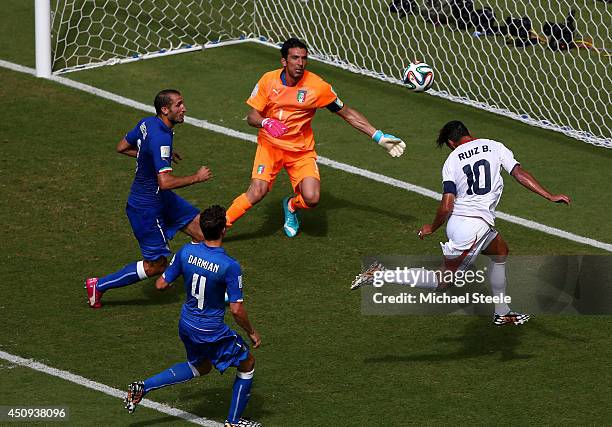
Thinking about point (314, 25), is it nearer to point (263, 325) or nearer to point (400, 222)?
point (400, 222)

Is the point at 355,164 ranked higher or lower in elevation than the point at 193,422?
higher

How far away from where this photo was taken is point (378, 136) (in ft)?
47.7

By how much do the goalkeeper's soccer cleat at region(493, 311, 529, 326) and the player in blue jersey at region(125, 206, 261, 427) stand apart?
3124 millimetres

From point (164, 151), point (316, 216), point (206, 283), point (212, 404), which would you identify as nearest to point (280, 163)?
point (316, 216)

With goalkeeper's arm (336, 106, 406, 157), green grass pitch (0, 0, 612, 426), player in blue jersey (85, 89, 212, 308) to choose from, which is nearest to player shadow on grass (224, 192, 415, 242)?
green grass pitch (0, 0, 612, 426)

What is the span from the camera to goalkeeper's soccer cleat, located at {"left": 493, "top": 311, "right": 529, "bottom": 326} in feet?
42.9

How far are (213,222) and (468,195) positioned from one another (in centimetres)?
309

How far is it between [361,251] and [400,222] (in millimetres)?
935

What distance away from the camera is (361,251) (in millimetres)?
14766

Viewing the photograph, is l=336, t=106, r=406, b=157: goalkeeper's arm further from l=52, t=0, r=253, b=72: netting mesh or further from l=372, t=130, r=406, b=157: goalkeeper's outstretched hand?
l=52, t=0, r=253, b=72: netting mesh

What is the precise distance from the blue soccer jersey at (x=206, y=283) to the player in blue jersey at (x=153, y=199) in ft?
7.10

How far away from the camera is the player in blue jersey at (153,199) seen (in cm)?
1282

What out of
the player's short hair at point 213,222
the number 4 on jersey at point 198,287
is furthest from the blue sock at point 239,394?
the player's short hair at point 213,222

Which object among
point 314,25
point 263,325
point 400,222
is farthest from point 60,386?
point 314,25
